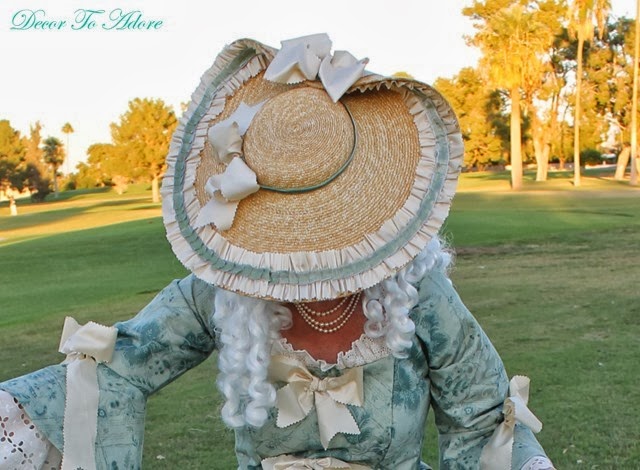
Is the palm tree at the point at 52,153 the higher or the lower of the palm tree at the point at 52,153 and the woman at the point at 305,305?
the lower

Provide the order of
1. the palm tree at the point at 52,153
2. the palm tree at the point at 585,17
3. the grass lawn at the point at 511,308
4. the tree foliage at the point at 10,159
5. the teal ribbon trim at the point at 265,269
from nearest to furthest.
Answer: the teal ribbon trim at the point at 265,269
the grass lawn at the point at 511,308
the palm tree at the point at 585,17
the tree foliage at the point at 10,159
the palm tree at the point at 52,153

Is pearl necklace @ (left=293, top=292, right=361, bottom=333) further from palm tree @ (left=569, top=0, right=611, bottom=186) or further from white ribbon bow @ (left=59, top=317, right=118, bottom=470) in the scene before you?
palm tree @ (left=569, top=0, right=611, bottom=186)

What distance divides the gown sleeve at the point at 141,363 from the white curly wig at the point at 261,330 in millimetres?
111

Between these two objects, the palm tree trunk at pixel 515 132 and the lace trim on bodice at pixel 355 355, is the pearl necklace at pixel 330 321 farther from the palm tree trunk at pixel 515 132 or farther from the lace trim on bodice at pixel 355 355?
the palm tree trunk at pixel 515 132

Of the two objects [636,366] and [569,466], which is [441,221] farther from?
[636,366]

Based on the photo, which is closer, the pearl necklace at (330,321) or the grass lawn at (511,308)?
the pearl necklace at (330,321)

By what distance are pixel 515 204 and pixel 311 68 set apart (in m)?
20.8

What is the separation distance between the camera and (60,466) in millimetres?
1816

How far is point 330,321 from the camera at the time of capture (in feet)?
6.06

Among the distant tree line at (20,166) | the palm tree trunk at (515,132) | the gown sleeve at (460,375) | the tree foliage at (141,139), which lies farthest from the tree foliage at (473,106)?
the gown sleeve at (460,375)

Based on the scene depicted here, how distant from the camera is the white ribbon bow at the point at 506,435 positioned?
5.90ft

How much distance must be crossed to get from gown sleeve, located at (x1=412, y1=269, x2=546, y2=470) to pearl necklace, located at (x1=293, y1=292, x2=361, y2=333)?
13 centimetres

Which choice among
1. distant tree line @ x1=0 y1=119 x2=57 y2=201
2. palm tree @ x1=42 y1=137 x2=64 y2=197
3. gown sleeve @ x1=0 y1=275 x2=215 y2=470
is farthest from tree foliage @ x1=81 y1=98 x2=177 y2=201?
gown sleeve @ x1=0 y1=275 x2=215 y2=470

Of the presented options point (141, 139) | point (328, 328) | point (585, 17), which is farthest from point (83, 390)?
point (141, 139)
